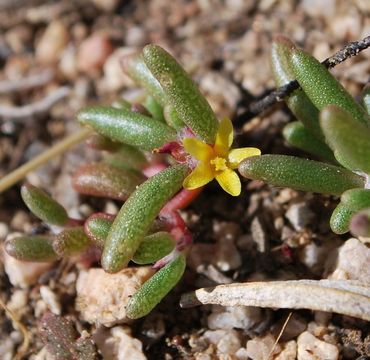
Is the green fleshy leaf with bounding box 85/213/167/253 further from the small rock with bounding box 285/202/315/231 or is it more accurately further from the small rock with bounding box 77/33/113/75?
the small rock with bounding box 77/33/113/75

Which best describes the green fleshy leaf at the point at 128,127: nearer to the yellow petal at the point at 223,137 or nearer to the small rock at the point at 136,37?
Result: the yellow petal at the point at 223,137

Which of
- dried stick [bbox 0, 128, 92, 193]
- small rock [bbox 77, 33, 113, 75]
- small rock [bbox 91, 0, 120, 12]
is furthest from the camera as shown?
small rock [bbox 91, 0, 120, 12]

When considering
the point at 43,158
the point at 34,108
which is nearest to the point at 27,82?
the point at 34,108

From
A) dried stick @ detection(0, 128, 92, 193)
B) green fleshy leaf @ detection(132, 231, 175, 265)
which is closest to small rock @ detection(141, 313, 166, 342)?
green fleshy leaf @ detection(132, 231, 175, 265)

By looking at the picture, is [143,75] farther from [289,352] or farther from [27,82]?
[289,352]

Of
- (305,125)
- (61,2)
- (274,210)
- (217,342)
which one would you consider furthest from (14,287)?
(61,2)

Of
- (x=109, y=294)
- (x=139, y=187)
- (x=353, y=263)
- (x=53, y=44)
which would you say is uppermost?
(x=53, y=44)
